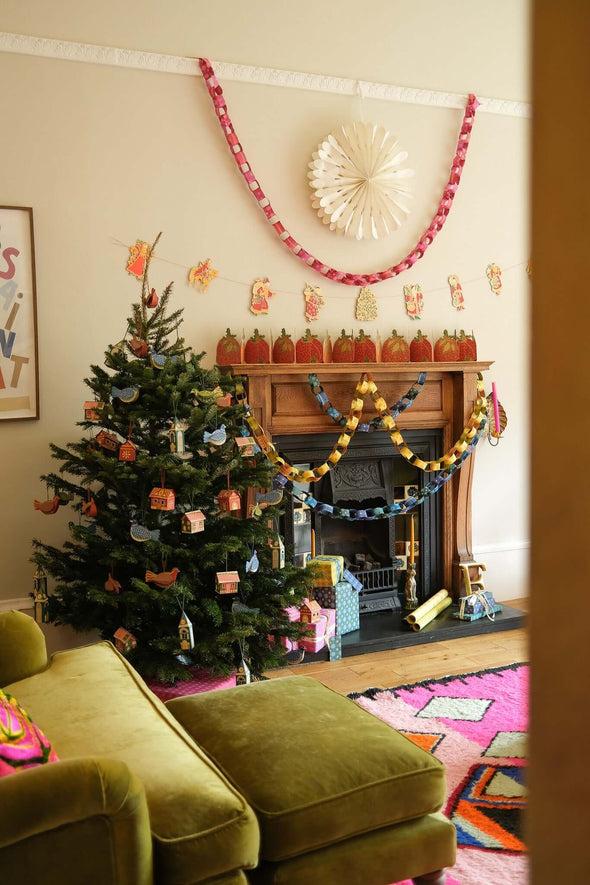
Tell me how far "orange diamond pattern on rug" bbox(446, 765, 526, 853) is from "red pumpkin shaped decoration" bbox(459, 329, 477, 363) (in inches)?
92.7

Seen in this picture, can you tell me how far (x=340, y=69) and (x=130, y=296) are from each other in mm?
1676

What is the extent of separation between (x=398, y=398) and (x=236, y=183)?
1.40 m

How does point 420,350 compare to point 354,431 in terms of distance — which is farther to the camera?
point 420,350

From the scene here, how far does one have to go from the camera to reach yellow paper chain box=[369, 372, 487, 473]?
434cm

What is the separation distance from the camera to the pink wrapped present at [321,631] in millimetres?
3791

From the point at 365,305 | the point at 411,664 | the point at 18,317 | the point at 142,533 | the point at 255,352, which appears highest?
the point at 365,305

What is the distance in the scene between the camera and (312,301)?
439 cm

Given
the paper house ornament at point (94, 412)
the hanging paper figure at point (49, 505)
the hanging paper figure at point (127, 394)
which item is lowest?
the hanging paper figure at point (49, 505)

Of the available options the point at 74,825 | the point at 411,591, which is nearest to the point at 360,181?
the point at 411,591

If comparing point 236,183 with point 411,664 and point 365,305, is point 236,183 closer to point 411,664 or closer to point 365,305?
point 365,305

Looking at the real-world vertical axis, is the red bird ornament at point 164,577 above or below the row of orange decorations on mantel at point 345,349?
below

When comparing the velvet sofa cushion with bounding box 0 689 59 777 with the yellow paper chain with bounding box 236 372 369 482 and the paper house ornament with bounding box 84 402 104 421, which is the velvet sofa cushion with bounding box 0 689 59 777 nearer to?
the paper house ornament with bounding box 84 402 104 421

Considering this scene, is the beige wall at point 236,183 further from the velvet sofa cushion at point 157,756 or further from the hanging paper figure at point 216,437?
the velvet sofa cushion at point 157,756

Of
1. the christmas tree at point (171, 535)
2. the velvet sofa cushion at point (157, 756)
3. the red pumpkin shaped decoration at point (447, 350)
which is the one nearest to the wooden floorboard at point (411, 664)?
the christmas tree at point (171, 535)
